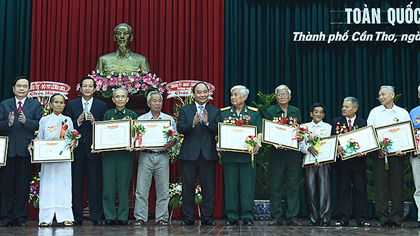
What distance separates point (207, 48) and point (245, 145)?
3017mm

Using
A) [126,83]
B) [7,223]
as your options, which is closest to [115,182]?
[7,223]

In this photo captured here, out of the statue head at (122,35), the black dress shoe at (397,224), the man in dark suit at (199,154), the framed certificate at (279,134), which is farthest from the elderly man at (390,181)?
the statue head at (122,35)

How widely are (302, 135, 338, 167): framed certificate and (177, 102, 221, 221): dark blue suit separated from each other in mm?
1119

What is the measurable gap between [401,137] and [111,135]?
328 centimetres

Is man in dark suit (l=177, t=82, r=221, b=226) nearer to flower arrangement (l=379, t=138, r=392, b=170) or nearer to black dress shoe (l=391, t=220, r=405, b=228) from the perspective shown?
flower arrangement (l=379, t=138, r=392, b=170)

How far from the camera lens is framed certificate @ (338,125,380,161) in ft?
17.9

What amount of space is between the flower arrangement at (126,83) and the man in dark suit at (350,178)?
251cm

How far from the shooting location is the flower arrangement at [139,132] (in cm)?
541

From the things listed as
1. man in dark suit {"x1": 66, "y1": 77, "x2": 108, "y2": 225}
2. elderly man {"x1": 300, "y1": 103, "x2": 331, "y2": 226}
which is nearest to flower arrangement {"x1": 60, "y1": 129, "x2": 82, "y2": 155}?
man in dark suit {"x1": 66, "y1": 77, "x2": 108, "y2": 225}

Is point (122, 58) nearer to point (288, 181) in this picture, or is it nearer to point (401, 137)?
point (288, 181)

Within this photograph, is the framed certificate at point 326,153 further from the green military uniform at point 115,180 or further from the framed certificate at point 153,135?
the green military uniform at point 115,180

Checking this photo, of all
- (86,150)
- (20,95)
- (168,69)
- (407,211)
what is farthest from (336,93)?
(20,95)

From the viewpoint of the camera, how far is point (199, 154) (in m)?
5.43

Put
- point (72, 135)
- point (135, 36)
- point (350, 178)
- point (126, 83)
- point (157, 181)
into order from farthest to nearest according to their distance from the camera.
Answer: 1. point (135, 36)
2. point (126, 83)
3. point (350, 178)
4. point (157, 181)
5. point (72, 135)
